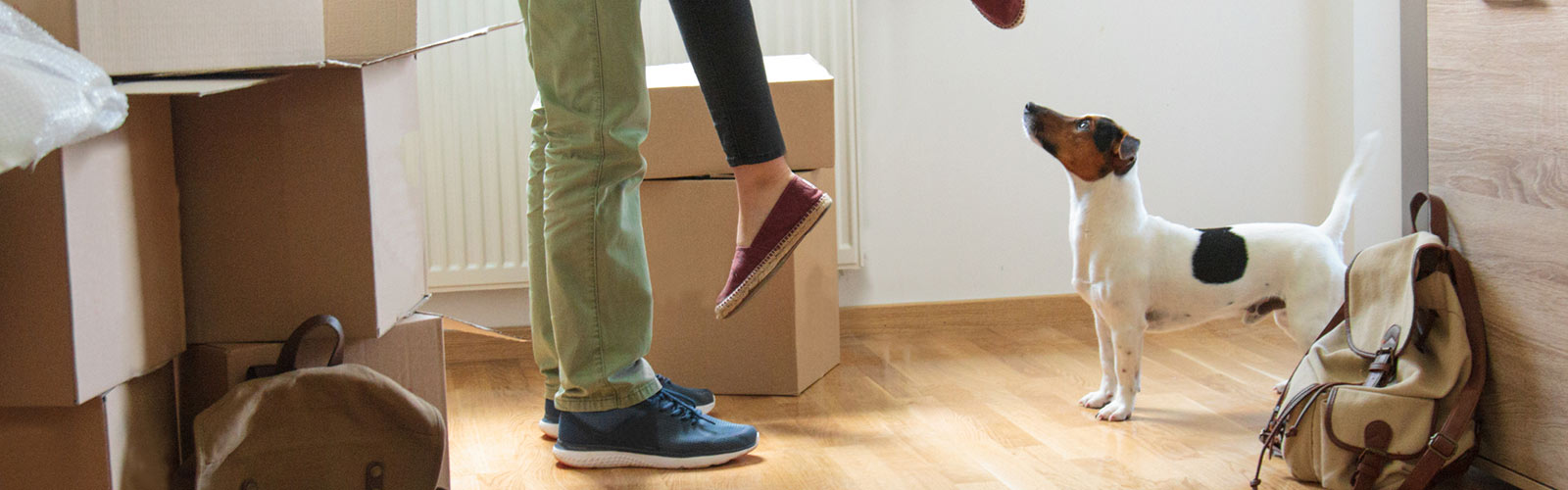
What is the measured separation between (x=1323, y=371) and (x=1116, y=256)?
37 cm

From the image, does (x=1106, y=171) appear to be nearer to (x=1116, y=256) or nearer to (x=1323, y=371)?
(x=1116, y=256)

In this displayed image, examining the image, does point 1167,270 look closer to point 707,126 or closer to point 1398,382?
point 1398,382

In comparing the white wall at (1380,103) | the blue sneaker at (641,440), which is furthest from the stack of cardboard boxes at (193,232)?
the white wall at (1380,103)

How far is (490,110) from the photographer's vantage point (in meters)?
2.28

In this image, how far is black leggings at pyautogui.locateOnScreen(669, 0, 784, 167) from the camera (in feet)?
4.02

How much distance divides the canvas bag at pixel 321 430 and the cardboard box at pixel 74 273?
95 millimetres

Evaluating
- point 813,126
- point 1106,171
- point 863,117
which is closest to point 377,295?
point 813,126

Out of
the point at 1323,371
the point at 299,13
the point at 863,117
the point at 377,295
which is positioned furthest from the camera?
the point at 863,117

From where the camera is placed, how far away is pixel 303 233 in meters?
1.17

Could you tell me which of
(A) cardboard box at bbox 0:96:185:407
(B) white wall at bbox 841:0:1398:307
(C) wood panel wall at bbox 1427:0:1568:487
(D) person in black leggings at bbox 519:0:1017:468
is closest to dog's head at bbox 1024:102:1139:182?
(C) wood panel wall at bbox 1427:0:1568:487

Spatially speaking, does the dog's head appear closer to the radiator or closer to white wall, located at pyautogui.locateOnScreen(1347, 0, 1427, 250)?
the radiator

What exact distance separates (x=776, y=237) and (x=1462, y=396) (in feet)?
2.51

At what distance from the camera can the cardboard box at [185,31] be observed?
3.20 feet

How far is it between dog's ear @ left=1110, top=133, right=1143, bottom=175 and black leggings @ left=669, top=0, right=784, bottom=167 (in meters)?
0.67
